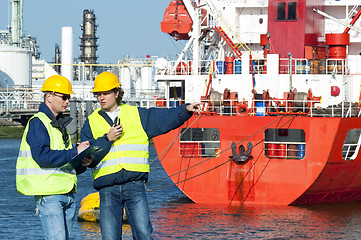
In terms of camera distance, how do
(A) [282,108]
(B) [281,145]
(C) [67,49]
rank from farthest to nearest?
(C) [67,49], (A) [282,108], (B) [281,145]

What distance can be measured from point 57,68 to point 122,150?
83.5 meters

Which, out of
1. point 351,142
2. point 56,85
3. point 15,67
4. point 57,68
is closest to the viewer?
point 56,85

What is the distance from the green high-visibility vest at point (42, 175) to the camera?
761 cm

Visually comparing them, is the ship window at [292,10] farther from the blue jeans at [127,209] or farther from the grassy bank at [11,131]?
the grassy bank at [11,131]

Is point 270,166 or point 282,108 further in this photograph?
point 282,108

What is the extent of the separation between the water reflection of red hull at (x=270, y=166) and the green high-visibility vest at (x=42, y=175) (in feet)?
37.2

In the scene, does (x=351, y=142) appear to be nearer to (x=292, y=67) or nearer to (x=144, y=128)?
(x=292, y=67)

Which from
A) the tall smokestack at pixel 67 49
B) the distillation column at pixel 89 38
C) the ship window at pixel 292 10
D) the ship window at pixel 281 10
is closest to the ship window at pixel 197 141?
the ship window at pixel 281 10

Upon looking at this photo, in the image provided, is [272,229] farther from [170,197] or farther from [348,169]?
[170,197]

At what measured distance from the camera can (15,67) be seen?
2827 inches

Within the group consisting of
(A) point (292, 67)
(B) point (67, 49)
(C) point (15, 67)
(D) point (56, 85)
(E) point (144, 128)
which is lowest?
(E) point (144, 128)

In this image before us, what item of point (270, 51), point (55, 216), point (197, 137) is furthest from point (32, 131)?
point (270, 51)

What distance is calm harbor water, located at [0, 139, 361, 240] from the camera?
15.7m

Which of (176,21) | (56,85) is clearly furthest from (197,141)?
(56,85)
